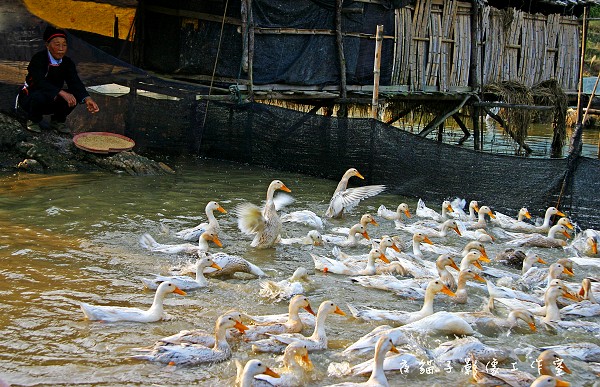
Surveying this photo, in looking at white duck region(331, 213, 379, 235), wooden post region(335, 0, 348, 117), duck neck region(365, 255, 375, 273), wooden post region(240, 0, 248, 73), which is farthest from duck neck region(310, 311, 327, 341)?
wooden post region(335, 0, 348, 117)

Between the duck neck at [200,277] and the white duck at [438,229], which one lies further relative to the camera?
the white duck at [438,229]

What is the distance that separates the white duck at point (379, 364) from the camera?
5.03 metres

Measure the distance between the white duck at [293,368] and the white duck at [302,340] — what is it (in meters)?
0.22

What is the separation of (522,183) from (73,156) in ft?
23.3

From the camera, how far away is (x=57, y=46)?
38.6 ft

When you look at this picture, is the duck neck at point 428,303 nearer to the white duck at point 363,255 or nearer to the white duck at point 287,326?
the white duck at point 287,326

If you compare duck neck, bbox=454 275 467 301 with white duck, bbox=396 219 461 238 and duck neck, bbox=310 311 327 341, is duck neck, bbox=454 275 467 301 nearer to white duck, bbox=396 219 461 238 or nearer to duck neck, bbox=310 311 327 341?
duck neck, bbox=310 311 327 341

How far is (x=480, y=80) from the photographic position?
669 inches

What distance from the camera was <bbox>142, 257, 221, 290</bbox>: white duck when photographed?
6.94 m

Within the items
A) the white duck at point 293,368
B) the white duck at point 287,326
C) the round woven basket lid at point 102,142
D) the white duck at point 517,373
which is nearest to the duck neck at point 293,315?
the white duck at point 287,326

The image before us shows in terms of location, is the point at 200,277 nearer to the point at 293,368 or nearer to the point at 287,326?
the point at 287,326

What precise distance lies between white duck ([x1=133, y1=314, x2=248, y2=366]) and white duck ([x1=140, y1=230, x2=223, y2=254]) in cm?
253

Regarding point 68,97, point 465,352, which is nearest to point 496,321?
point 465,352

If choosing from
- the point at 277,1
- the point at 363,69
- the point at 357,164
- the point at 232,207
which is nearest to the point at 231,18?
the point at 277,1
